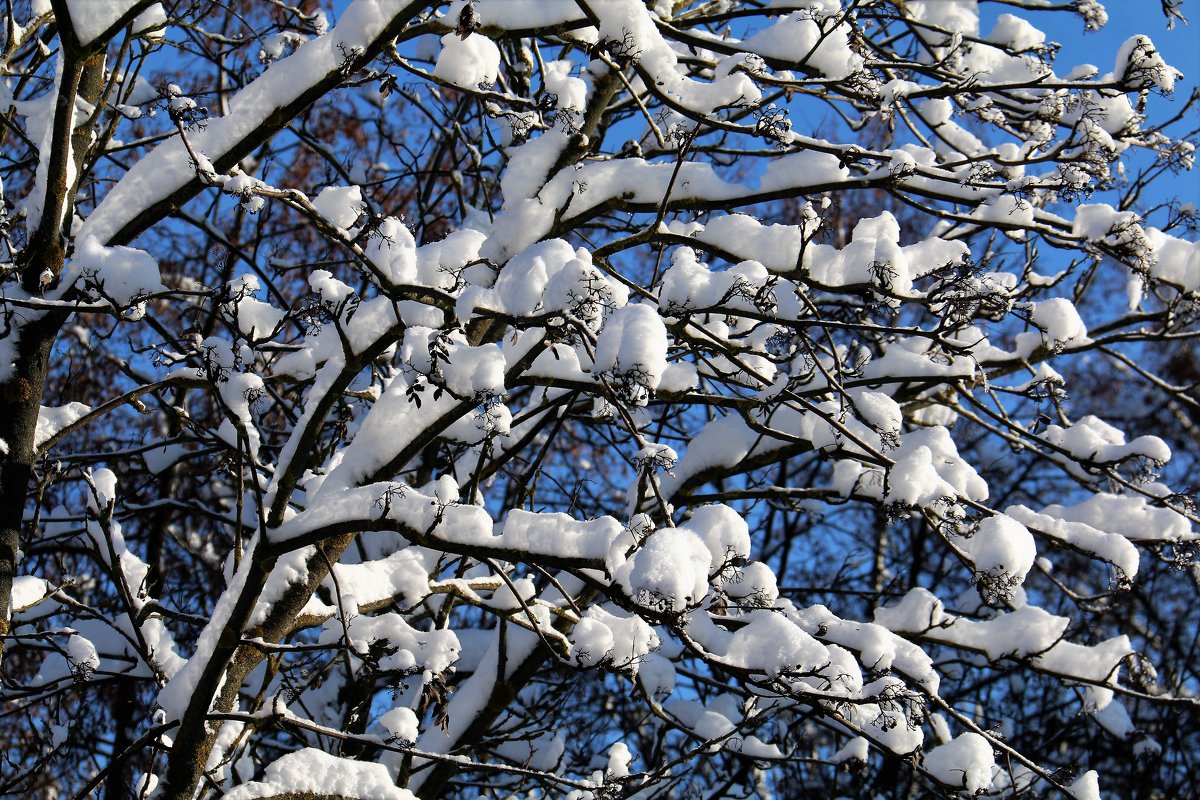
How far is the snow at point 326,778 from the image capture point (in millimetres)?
2953

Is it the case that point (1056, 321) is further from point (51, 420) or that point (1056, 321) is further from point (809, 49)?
point (51, 420)

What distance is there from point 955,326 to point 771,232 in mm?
827

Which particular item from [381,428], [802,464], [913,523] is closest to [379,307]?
[381,428]

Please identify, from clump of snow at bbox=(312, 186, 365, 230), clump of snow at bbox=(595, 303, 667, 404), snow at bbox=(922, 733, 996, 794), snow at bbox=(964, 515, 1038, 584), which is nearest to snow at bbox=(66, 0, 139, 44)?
clump of snow at bbox=(312, 186, 365, 230)

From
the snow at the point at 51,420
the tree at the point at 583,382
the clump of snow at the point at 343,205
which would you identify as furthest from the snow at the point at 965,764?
the snow at the point at 51,420

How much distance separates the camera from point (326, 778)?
300 cm

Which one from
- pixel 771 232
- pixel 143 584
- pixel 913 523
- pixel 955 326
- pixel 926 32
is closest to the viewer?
pixel 955 326

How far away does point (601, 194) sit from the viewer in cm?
375

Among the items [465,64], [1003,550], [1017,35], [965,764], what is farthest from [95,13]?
[1017,35]

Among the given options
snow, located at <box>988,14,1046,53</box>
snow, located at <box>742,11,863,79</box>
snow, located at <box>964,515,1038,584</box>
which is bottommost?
snow, located at <box>964,515,1038,584</box>

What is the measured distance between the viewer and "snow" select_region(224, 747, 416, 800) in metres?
2.95

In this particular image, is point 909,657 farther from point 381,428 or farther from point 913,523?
point 913,523

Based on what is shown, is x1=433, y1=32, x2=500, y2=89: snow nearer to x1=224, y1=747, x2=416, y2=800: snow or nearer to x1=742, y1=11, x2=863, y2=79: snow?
x1=742, y1=11, x2=863, y2=79: snow

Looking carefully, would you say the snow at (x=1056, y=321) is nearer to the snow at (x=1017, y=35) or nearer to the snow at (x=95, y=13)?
the snow at (x=1017, y=35)
